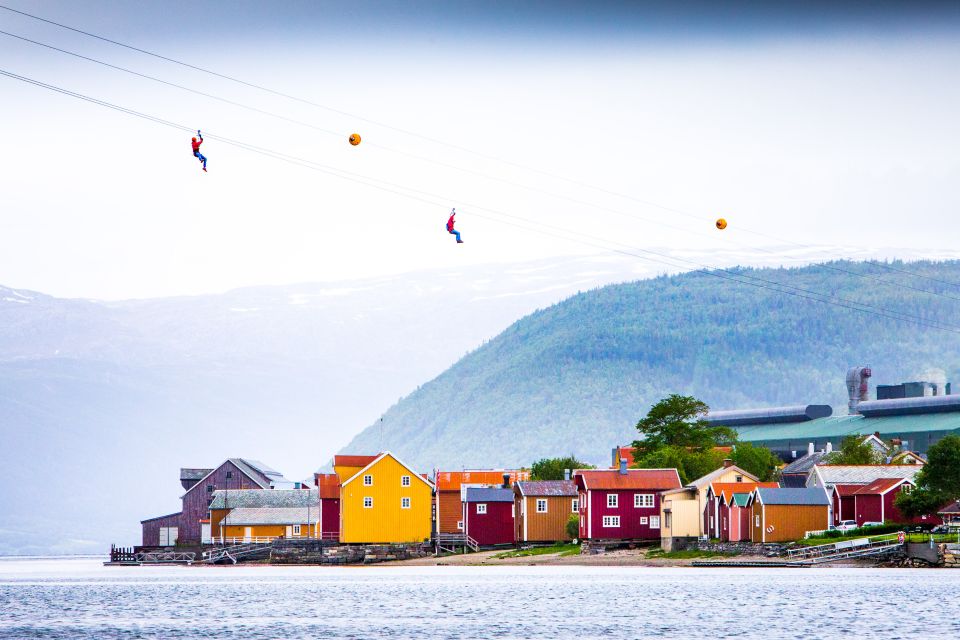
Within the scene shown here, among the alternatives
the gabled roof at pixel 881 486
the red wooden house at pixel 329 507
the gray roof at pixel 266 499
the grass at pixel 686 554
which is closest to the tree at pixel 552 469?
the gray roof at pixel 266 499

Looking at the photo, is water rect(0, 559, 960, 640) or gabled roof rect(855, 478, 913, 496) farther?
gabled roof rect(855, 478, 913, 496)

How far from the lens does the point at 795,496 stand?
117375mm

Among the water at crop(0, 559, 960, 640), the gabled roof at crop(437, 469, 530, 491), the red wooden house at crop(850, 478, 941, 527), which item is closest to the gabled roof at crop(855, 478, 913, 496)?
the red wooden house at crop(850, 478, 941, 527)

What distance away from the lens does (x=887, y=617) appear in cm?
7138

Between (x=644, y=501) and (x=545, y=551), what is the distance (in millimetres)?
9949

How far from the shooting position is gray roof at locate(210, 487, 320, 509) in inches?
6496

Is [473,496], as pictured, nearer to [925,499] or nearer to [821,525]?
[821,525]

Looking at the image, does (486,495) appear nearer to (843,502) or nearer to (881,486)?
(843,502)

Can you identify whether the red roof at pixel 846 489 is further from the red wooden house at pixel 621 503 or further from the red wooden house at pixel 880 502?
the red wooden house at pixel 621 503

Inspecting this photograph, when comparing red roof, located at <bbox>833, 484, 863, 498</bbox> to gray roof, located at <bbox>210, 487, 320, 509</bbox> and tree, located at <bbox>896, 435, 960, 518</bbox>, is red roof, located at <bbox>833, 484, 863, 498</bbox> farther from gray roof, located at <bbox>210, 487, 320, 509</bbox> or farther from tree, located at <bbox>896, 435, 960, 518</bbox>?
gray roof, located at <bbox>210, 487, 320, 509</bbox>

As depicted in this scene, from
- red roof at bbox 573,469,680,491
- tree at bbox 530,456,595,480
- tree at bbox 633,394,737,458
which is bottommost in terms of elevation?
red roof at bbox 573,469,680,491

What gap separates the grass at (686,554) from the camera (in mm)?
119806

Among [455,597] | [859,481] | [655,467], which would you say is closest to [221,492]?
A: [655,467]

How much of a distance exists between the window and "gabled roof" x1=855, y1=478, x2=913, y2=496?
1782 cm
